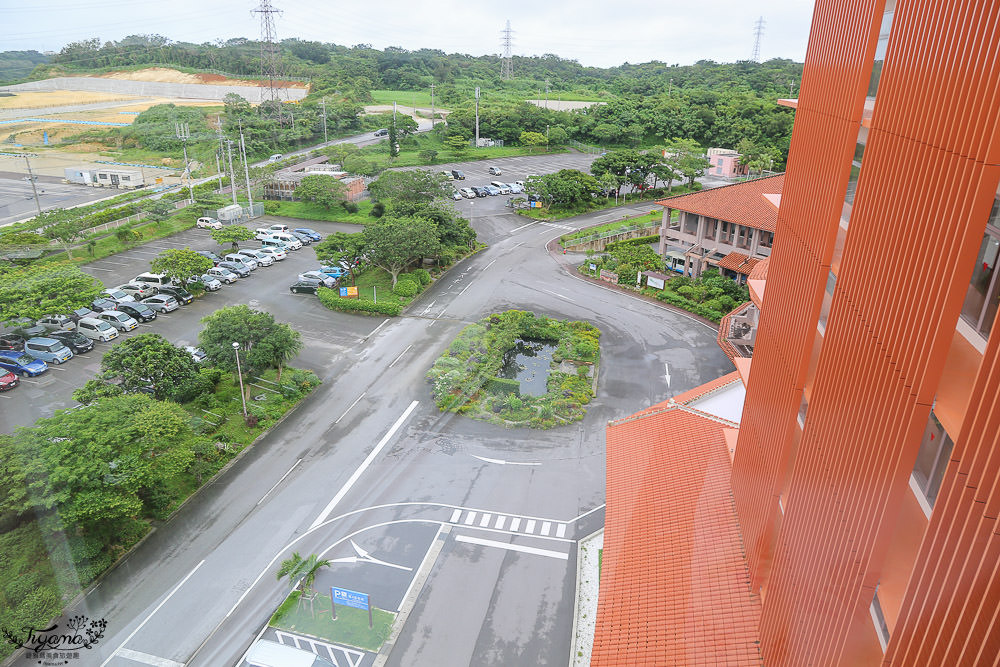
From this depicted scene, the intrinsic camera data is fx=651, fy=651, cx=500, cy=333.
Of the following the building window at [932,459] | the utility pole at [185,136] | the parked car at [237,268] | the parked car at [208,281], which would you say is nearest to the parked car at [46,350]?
the parked car at [208,281]

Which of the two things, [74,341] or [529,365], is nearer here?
[74,341]

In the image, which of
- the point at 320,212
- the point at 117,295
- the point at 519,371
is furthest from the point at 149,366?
the point at 320,212

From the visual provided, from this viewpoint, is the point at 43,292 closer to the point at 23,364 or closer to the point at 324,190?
the point at 23,364

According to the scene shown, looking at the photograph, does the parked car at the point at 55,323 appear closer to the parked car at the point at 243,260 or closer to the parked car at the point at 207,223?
the parked car at the point at 243,260

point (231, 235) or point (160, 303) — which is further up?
point (231, 235)

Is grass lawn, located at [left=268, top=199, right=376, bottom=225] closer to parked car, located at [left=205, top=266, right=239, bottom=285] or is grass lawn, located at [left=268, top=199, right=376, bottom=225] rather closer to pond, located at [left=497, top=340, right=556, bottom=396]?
parked car, located at [left=205, top=266, right=239, bottom=285]

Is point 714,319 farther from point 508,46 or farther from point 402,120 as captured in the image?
point 508,46
